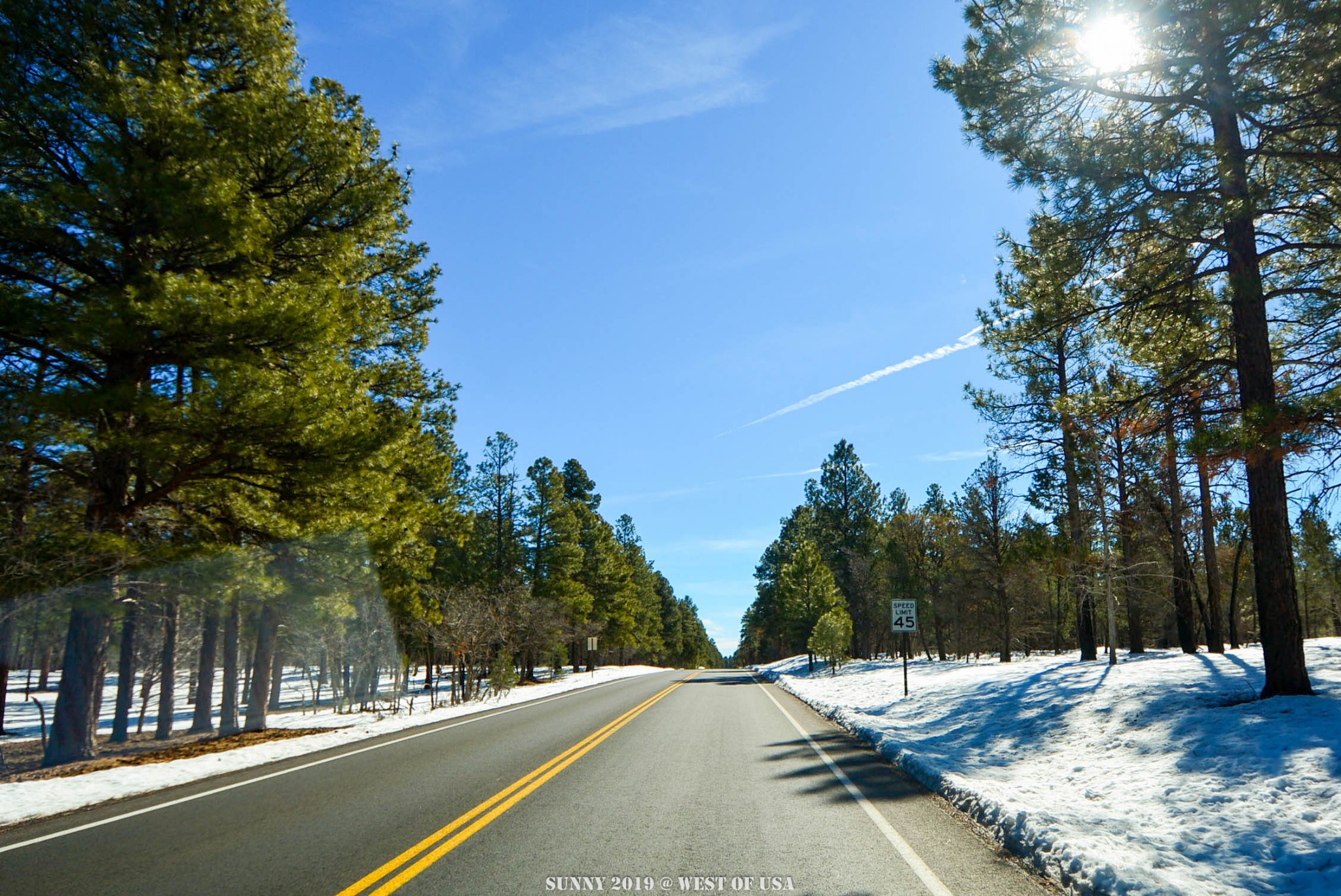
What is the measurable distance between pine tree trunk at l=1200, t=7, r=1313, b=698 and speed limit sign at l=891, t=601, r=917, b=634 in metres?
7.37

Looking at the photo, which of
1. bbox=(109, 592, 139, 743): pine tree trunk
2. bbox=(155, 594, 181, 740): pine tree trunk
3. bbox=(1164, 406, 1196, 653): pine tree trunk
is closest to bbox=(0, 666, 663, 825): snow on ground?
bbox=(109, 592, 139, 743): pine tree trunk

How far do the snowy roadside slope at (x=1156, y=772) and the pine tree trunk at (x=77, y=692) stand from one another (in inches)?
499

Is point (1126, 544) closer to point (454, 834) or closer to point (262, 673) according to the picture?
point (454, 834)

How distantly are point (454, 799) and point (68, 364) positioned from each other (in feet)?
33.6

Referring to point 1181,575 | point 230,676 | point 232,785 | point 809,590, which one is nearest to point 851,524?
point 809,590

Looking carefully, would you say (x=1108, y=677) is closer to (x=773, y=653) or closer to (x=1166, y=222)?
(x=1166, y=222)

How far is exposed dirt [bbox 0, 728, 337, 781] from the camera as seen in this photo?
10422mm

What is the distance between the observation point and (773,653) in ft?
337

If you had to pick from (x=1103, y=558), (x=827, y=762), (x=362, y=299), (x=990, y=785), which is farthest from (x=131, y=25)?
(x=1103, y=558)

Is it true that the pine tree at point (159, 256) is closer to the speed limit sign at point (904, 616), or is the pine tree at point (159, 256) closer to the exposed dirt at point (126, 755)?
the exposed dirt at point (126, 755)

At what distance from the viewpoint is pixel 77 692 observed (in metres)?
11.9

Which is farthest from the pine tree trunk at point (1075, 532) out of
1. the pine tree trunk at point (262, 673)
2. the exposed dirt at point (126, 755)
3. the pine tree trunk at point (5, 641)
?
the pine tree trunk at point (5, 641)

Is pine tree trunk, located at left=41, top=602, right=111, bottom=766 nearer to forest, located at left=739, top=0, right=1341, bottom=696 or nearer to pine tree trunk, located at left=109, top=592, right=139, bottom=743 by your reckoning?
pine tree trunk, located at left=109, top=592, right=139, bottom=743

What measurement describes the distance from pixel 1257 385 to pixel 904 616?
9.10 m
